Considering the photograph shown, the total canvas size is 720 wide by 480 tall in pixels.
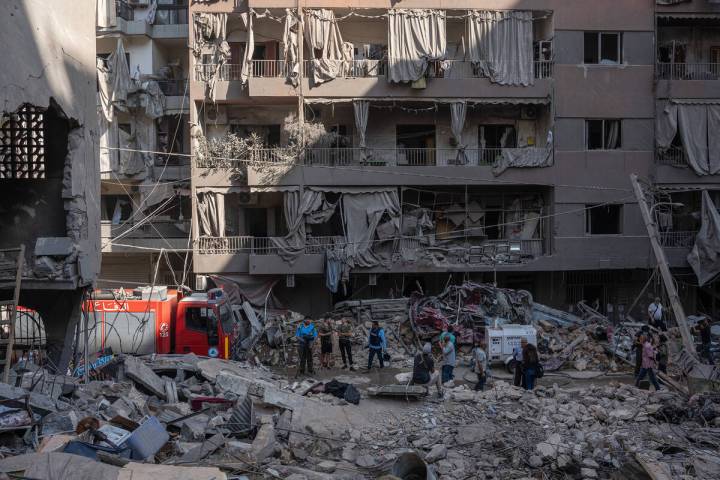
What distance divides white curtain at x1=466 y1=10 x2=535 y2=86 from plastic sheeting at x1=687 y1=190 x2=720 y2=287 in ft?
28.1

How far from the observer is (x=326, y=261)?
27219 mm

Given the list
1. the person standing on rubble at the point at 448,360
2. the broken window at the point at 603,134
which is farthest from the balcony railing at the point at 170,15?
the person standing on rubble at the point at 448,360

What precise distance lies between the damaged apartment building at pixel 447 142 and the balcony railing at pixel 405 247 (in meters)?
0.06

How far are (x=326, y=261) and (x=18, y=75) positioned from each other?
15954 millimetres

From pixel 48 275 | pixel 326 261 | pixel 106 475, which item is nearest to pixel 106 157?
pixel 326 261

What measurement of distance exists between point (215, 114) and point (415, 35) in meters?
8.59

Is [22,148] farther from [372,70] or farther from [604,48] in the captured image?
[604,48]

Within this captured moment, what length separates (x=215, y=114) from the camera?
28969mm

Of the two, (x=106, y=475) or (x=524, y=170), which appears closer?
(x=106, y=475)

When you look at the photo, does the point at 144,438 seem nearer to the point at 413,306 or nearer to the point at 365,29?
the point at 413,306

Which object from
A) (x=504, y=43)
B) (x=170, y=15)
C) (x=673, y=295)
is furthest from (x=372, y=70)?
(x=673, y=295)

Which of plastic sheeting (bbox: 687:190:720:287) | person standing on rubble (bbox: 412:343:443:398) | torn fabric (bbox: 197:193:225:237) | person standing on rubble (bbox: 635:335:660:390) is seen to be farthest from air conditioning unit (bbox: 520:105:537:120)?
person standing on rubble (bbox: 412:343:443:398)

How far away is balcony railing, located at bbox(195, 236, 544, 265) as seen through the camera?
27625 millimetres

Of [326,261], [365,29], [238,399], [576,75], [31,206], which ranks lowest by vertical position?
[238,399]
